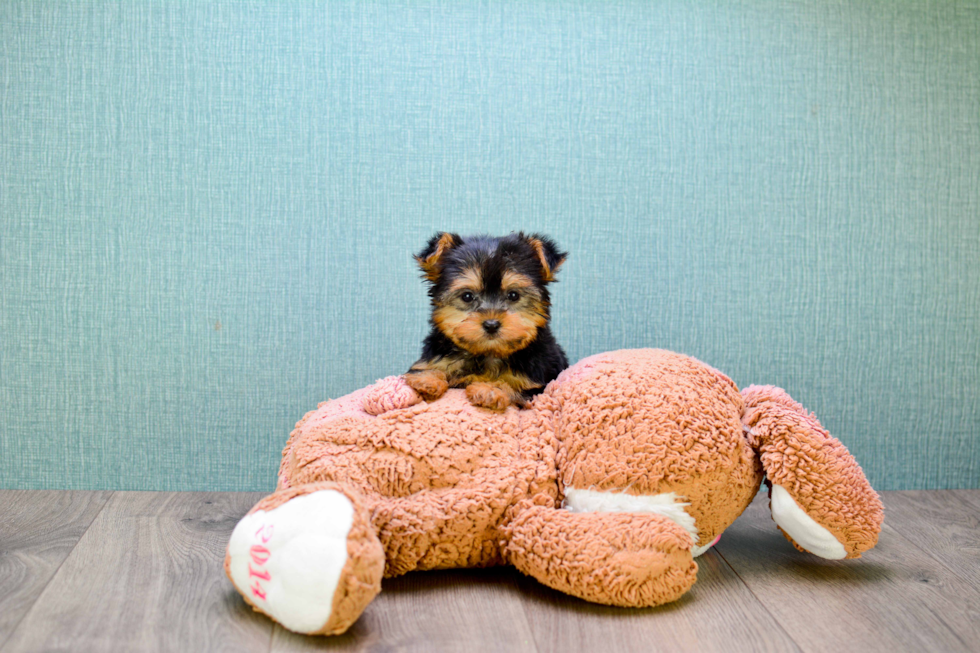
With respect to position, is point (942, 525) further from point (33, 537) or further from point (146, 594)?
point (33, 537)

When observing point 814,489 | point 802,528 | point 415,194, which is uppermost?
point 415,194

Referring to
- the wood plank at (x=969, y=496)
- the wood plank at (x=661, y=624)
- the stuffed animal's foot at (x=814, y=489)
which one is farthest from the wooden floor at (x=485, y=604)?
the wood plank at (x=969, y=496)

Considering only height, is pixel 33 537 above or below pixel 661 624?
below

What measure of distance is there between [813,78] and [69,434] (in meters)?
2.76

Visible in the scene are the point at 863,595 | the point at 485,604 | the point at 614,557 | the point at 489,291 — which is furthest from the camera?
the point at 489,291

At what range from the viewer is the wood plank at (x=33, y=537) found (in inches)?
65.7

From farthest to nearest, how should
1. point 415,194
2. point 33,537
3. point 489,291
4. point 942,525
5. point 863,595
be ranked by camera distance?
point 415,194 < point 942,525 < point 33,537 < point 489,291 < point 863,595

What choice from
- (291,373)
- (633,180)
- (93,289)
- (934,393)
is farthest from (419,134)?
(934,393)

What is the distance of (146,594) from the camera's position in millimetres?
1701

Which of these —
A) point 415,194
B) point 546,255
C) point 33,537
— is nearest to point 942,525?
point 546,255

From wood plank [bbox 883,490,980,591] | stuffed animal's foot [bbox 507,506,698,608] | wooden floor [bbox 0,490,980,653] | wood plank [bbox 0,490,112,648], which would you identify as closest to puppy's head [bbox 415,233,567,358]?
stuffed animal's foot [bbox 507,506,698,608]

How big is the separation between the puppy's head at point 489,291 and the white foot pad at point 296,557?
55 centimetres

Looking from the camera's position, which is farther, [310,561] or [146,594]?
→ [146,594]

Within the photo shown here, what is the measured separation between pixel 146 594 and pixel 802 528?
1503mm
